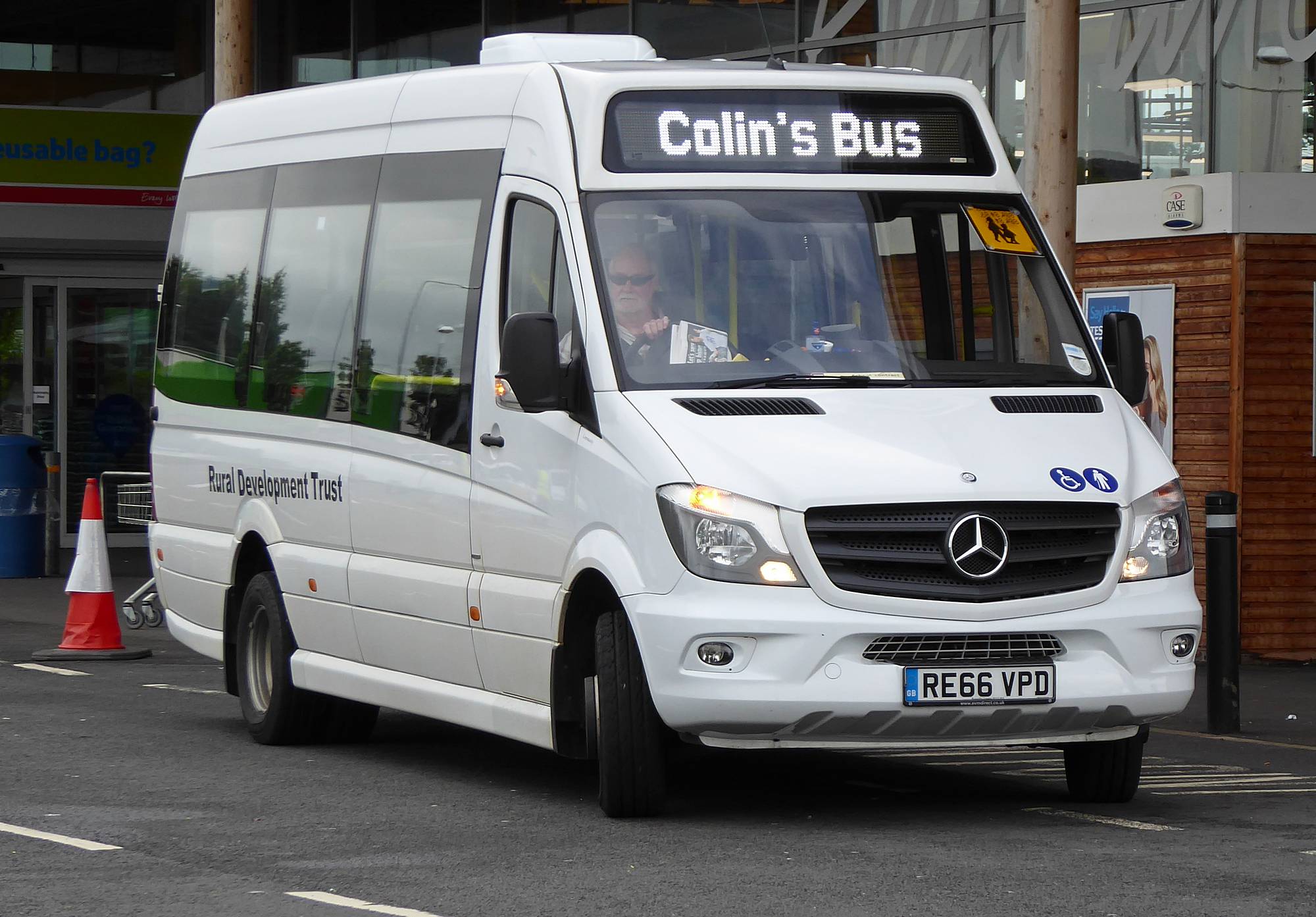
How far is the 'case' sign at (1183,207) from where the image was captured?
14.5 metres

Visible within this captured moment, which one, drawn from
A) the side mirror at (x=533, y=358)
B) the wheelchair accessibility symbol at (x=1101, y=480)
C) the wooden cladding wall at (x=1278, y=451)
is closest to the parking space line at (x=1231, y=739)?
the wheelchair accessibility symbol at (x=1101, y=480)

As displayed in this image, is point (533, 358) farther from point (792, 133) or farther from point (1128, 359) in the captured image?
point (1128, 359)

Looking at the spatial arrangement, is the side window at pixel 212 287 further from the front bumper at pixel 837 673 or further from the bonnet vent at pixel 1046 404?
the bonnet vent at pixel 1046 404

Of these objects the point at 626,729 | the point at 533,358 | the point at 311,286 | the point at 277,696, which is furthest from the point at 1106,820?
the point at 311,286

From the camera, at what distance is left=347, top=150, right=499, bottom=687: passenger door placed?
901 centimetres

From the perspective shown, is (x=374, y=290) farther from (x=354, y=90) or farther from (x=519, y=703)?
(x=519, y=703)

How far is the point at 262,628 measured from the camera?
10734mm

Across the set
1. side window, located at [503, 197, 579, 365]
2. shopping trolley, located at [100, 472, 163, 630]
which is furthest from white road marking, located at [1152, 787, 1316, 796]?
shopping trolley, located at [100, 472, 163, 630]

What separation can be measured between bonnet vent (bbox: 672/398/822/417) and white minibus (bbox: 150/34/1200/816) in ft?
0.06

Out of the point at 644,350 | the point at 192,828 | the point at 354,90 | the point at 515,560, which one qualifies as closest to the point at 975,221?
A: the point at 644,350

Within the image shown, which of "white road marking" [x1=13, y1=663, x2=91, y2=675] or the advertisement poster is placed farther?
the advertisement poster

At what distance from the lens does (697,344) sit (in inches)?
323

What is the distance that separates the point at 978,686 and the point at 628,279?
1.91 meters

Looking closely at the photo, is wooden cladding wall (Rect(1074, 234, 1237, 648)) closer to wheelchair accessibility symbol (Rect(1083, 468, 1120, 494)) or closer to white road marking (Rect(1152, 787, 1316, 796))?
white road marking (Rect(1152, 787, 1316, 796))
